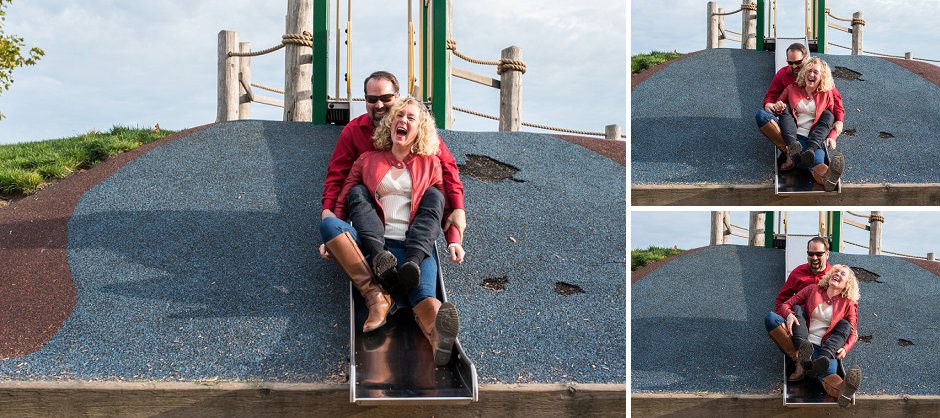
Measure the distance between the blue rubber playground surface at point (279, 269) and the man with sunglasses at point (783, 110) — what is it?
1268 mm

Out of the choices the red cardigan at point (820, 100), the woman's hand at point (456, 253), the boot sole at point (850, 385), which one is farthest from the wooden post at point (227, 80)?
the boot sole at point (850, 385)

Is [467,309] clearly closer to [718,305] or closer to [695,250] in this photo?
[718,305]

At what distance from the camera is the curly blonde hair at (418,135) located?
17.3 feet

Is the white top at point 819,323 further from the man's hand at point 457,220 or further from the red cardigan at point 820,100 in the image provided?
the man's hand at point 457,220

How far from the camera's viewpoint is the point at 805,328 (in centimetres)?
652

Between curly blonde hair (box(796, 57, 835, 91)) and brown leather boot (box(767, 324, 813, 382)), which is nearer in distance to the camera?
brown leather boot (box(767, 324, 813, 382))

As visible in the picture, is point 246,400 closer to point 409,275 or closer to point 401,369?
point 401,369

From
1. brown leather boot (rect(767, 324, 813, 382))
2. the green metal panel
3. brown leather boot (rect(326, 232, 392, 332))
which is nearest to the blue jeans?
brown leather boot (rect(326, 232, 392, 332))

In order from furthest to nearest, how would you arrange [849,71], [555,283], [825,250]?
[849,71] → [825,250] → [555,283]

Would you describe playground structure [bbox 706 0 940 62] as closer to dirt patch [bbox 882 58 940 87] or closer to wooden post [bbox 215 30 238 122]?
dirt patch [bbox 882 58 940 87]

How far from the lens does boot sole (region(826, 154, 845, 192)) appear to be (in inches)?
267

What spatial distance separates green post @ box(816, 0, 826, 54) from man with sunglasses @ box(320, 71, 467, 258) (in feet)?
25.2

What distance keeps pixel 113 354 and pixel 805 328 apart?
15.2 feet

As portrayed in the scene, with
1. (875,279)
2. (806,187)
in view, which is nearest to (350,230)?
(806,187)
